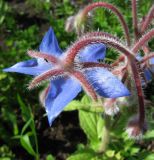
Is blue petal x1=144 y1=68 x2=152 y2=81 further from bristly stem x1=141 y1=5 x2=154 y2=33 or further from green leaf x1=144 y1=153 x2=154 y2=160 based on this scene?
green leaf x1=144 y1=153 x2=154 y2=160

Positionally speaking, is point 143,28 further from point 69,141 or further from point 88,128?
point 69,141

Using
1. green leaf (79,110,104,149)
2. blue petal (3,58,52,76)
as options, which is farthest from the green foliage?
blue petal (3,58,52,76)

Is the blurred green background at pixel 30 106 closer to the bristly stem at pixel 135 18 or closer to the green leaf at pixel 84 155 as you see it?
the green leaf at pixel 84 155

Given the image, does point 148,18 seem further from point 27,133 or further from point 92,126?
point 27,133

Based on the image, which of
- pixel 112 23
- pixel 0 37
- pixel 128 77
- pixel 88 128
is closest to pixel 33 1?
pixel 0 37

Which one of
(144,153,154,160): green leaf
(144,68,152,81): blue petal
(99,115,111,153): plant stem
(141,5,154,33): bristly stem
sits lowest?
(144,153,154,160): green leaf

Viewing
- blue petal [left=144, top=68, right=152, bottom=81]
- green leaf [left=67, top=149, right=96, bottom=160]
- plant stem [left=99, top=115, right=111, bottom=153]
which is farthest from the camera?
green leaf [left=67, top=149, right=96, bottom=160]
